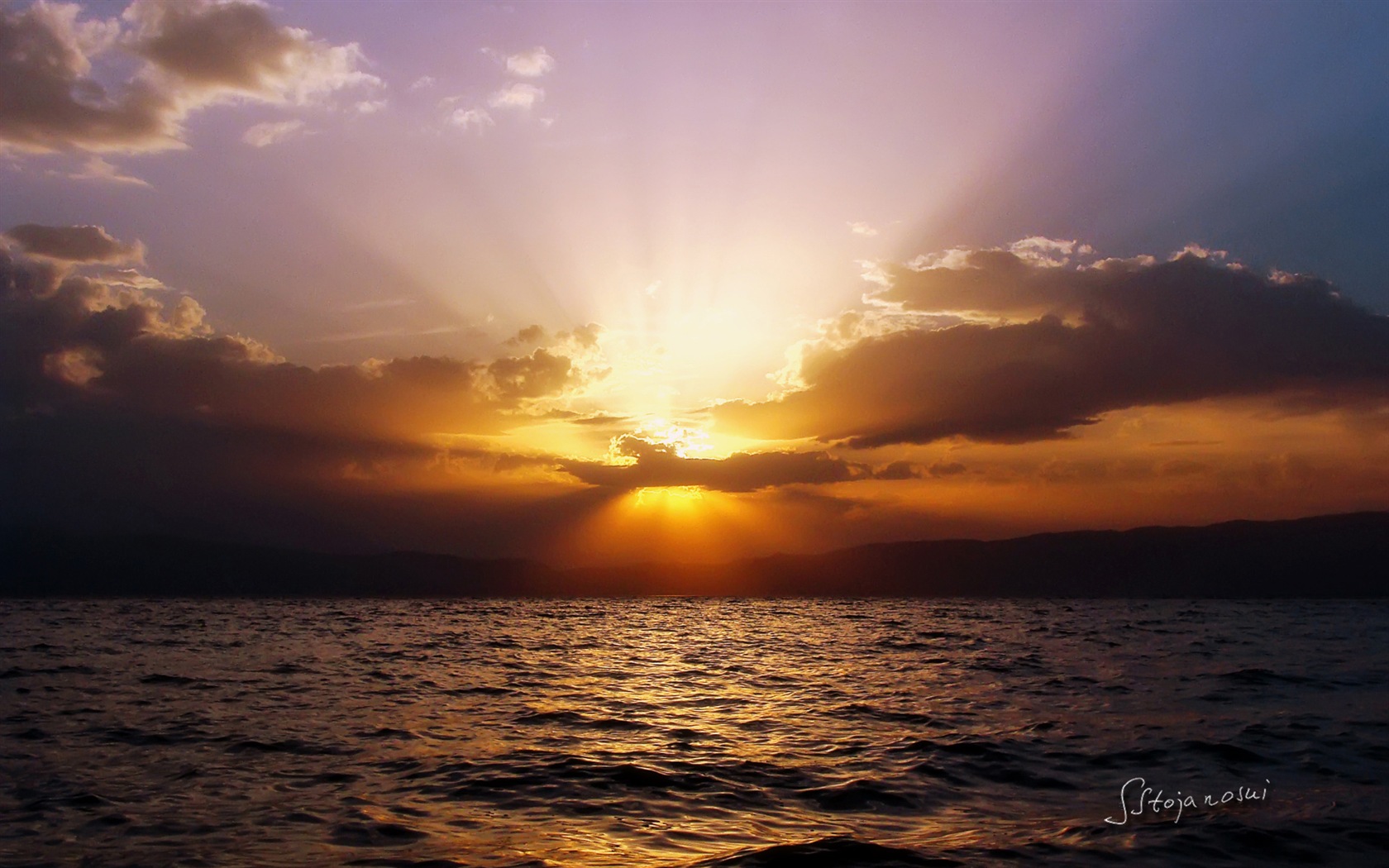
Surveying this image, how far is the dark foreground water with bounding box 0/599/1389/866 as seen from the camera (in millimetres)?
13438

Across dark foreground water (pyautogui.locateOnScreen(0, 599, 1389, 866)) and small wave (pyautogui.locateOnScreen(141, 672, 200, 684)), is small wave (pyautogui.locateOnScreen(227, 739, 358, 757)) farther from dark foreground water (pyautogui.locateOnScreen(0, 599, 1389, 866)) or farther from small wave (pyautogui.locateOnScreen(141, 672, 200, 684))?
small wave (pyautogui.locateOnScreen(141, 672, 200, 684))

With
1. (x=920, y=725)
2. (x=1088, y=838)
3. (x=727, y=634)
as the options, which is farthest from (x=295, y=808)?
(x=727, y=634)

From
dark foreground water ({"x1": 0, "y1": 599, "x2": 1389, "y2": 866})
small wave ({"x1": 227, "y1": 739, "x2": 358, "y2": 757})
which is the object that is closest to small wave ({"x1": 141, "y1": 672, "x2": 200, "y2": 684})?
dark foreground water ({"x1": 0, "y1": 599, "x2": 1389, "y2": 866})

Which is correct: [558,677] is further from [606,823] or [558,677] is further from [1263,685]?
[1263,685]

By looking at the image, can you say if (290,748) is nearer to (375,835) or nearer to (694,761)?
(375,835)

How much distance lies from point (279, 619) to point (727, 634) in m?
46.5

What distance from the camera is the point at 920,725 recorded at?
77.1ft
